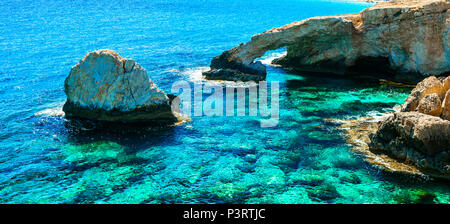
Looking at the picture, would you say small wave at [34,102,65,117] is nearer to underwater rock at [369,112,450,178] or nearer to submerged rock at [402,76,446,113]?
underwater rock at [369,112,450,178]

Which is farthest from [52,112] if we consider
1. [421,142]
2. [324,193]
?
[421,142]

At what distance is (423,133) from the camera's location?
16.6 metres

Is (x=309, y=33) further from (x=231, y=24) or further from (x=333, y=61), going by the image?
(x=231, y=24)

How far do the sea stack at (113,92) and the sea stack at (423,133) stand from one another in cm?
1236

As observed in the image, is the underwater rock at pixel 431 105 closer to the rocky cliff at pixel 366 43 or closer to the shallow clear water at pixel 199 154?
the shallow clear water at pixel 199 154

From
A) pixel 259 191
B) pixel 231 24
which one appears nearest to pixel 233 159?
pixel 259 191

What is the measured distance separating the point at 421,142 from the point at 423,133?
17.3 inches

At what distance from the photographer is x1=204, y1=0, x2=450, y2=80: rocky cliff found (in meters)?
29.2

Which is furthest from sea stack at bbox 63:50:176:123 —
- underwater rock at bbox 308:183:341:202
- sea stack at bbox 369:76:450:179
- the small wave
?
sea stack at bbox 369:76:450:179

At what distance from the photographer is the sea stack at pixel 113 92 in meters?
23.3

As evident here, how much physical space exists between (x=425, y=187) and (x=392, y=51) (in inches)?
710

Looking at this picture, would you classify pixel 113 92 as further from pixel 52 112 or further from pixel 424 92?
pixel 424 92

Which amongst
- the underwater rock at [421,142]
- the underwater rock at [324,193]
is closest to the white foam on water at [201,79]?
the underwater rock at [421,142]

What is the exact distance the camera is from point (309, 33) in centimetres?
3228
